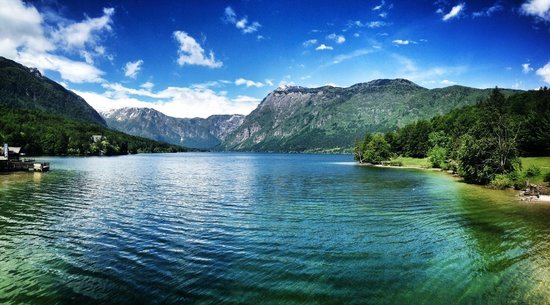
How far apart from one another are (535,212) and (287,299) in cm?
4353

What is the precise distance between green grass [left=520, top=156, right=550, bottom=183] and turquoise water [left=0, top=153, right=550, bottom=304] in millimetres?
26148

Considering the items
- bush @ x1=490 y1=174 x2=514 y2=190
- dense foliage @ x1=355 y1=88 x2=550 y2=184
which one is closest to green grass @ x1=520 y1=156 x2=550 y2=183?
dense foliage @ x1=355 y1=88 x2=550 y2=184

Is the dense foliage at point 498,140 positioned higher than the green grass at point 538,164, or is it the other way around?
the dense foliage at point 498,140

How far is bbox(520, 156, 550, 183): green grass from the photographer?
71625 millimetres

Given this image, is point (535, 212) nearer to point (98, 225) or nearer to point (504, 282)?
point (504, 282)

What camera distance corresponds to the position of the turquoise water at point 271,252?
1947 cm

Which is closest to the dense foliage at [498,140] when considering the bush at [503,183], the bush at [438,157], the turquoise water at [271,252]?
the bush at [438,157]

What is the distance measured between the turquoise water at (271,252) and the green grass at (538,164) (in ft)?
85.8

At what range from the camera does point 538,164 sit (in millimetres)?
85938

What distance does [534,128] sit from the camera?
329 feet

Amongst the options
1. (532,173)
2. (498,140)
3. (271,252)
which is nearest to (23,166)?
(271,252)

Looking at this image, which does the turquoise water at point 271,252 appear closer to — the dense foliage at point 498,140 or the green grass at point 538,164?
the green grass at point 538,164

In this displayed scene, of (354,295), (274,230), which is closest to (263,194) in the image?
(274,230)

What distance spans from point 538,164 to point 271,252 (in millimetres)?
90159
